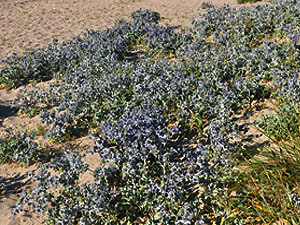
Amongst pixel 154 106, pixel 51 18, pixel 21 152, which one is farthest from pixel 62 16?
pixel 154 106

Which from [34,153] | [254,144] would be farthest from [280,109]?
[34,153]

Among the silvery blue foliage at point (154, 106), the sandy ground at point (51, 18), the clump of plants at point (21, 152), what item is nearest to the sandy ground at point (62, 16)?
the sandy ground at point (51, 18)

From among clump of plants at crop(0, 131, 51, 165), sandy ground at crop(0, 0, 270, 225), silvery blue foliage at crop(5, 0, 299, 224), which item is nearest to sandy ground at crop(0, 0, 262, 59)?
sandy ground at crop(0, 0, 270, 225)

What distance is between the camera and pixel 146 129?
5.17 metres

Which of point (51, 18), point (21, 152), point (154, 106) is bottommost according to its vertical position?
point (21, 152)

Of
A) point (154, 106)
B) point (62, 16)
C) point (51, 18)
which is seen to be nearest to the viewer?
point (154, 106)

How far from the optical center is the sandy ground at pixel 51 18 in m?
9.16

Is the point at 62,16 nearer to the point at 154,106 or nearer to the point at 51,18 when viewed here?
the point at 51,18

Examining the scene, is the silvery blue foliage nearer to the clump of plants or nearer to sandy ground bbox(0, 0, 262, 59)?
the clump of plants

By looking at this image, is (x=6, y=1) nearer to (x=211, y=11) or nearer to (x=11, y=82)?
(x=11, y=82)

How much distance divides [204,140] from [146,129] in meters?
1.26

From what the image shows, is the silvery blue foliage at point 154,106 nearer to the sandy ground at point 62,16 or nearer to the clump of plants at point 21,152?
the clump of plants at point 21,152

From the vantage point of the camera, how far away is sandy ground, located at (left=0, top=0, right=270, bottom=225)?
9.16 metres

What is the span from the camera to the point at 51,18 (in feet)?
51.8
